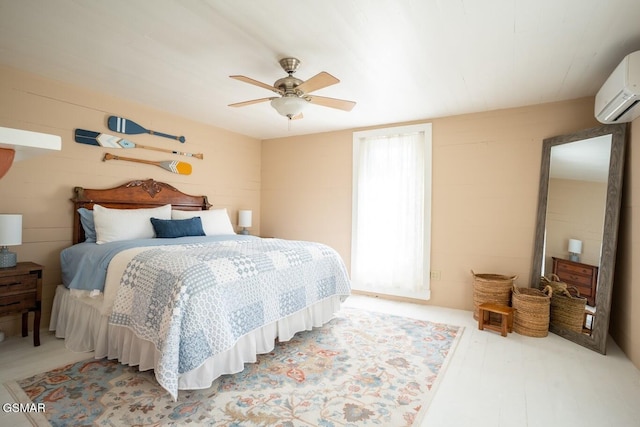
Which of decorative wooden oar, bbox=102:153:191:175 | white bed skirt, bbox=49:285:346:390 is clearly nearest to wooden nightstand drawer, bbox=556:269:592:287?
white bed skirt, bbox=49:285:346:390

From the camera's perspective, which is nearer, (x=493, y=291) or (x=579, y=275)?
(x=579, y=275)

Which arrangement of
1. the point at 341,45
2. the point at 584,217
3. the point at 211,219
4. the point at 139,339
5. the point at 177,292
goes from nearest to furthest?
1. the point at 177,292
2. the point at 139,339
3. the point at 341,45
4. the point at 584,217
5. the point at 211,219

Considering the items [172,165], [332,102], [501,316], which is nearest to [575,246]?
[501,316]

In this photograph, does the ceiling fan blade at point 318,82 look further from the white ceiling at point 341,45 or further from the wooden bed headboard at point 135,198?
the wooden bed headboard at point 135,198

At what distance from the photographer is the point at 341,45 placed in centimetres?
226

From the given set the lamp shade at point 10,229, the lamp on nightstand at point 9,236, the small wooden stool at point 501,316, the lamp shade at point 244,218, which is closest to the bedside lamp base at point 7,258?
the lamp on nightstand at point 9,236

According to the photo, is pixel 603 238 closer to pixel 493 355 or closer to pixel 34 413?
pixel 493 355

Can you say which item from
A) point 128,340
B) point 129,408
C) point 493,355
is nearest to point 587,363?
point 493,355

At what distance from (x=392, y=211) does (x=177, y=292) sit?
295cm

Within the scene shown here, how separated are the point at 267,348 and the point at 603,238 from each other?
295 cm

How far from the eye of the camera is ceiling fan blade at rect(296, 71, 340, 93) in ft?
6.87

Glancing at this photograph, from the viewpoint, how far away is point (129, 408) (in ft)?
6.01

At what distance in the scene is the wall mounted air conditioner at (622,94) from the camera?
211cm

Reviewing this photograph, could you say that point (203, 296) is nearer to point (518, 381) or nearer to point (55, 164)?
point (518, 381)
